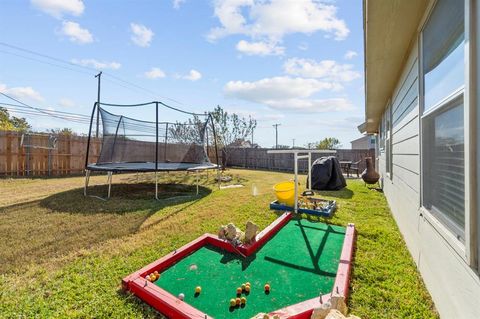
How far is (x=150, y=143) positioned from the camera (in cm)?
848

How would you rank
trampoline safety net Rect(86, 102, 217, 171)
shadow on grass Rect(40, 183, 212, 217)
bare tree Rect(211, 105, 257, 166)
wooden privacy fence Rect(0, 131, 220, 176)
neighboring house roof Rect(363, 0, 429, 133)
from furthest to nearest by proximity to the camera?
bare tree Rect(211, 105, 257, 166) < wooden privacy fence Rect(0, 131, 220, 176) < trampoline safety net Rect(86, 102, 217, 171) < shadow on grass Rect(40, 183, 212, 217) < neighboring house roof Rect(363, 0, 429, 133)

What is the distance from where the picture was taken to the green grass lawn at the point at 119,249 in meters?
1.82

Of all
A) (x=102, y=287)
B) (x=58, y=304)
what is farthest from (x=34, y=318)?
(x=102, y=287)

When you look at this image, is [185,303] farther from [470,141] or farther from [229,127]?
[229,127]

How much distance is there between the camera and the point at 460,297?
1321 mm

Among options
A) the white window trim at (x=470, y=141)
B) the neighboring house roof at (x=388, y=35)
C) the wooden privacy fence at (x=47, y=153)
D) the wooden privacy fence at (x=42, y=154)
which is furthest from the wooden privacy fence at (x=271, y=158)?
the white window trim at (x=470, y=141)

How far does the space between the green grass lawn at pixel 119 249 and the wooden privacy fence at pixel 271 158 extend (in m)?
8.92

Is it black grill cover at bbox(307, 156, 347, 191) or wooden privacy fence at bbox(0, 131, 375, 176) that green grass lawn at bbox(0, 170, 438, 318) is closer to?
black grill cover at bbox(307, 156, 347, 191)

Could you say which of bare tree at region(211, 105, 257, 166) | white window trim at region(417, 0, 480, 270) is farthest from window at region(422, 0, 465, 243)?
bare tree at region(211, 105, 257, 166)

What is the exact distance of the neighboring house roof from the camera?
6.51ft

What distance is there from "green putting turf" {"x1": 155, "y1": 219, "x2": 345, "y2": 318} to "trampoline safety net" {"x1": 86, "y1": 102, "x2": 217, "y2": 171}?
4.17m

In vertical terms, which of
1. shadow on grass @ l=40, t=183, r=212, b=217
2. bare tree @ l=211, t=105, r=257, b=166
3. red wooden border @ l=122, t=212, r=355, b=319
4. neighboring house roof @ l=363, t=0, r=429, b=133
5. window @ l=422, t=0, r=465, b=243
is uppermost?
bare tree @ l=211, t=105, r=257, b=166

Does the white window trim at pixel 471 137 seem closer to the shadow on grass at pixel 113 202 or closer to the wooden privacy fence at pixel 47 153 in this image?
the shadow on grass at pixel 113 202

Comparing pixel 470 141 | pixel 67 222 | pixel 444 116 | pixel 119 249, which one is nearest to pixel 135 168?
pixel 67 222
